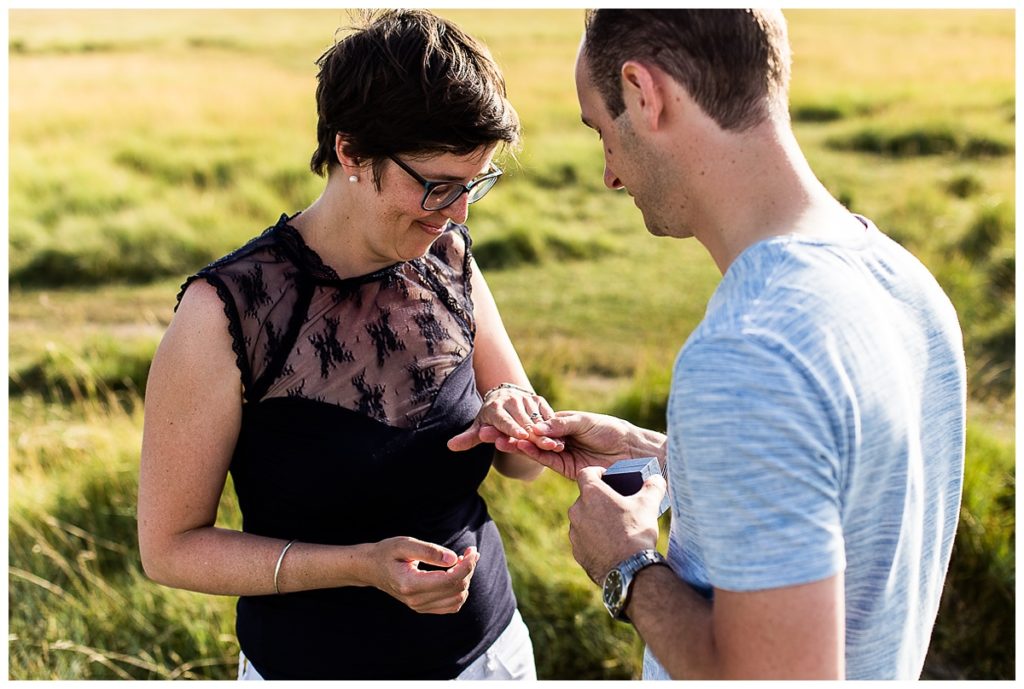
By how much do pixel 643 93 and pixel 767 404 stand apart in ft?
1.93

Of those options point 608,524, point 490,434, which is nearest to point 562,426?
point 490,434

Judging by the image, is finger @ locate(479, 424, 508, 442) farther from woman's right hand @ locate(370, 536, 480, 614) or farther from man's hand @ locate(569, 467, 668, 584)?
man's hand @ locate(569, 467, 668, 584)

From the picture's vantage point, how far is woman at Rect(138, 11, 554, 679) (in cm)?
220

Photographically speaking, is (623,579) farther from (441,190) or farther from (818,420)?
(441,190)

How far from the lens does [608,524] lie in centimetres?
180

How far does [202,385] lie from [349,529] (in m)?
0.48

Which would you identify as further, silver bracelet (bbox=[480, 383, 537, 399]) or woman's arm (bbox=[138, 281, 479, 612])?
silver bracelet (bbox=[480, 383, 537, 399])

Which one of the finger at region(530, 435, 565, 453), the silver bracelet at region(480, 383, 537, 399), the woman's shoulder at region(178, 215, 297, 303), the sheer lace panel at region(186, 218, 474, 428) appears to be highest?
the woman's shoulder at region(178, 215, 297, 303)

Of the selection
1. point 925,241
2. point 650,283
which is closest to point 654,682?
point 650,283

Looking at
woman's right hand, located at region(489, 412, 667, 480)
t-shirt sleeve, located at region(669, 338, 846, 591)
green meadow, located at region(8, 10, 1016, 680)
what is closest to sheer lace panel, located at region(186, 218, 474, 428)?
woman's right hand, located at region(489, 412, 667, 480)

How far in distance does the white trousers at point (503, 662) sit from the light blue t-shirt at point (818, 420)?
99 centimetres

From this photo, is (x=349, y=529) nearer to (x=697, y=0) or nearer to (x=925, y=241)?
(x=697, y=0)

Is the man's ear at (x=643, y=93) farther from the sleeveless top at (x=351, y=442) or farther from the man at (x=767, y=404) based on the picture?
the sleeveless top at (x=351, y=442)

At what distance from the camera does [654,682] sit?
186 centimetres
